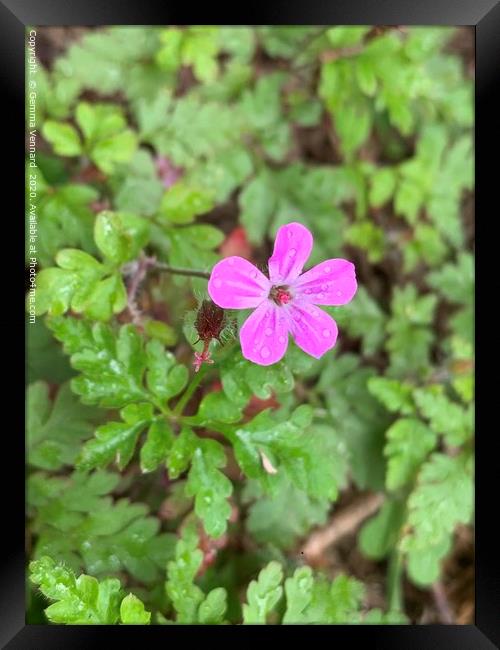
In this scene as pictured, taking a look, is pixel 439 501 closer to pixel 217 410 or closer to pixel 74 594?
pixel 217 410

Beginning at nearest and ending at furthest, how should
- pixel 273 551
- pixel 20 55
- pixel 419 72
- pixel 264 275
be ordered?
pixel 264 275 → pixel 20 55 → pixel 273 551 → pixel 419 72

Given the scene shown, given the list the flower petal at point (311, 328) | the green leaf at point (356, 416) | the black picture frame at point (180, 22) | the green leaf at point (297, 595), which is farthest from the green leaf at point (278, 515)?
the flower petal at point (311, 328)

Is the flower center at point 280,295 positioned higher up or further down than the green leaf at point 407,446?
higher up

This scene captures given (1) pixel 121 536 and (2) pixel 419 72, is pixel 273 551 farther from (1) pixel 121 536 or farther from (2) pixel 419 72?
(2) pixel 419 72

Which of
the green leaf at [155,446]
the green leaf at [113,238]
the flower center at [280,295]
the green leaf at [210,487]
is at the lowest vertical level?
the green leaf at [210,487]

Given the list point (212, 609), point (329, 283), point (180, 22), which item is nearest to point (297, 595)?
point (212, 609)

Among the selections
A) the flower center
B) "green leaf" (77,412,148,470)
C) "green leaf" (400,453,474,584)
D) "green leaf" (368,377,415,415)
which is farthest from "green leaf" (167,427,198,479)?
"green leaf" (400,453,474,584)

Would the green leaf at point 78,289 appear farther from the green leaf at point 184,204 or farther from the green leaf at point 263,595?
the green leaf at point 263,595

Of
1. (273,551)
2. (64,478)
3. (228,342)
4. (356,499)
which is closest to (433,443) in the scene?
(356,499)
